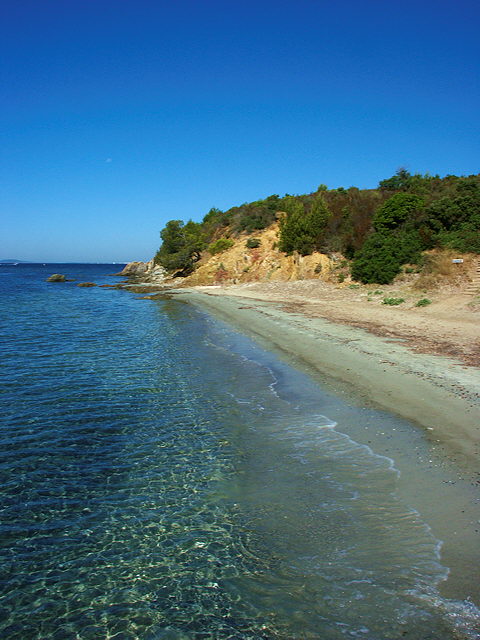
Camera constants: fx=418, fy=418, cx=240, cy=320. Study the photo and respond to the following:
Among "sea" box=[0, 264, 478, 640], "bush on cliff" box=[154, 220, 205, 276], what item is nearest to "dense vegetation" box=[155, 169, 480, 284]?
"bush on cliff" box=[154, 220, 205, 276]

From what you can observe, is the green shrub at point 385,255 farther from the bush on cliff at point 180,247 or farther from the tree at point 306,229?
the bush on cliff at point 180,247

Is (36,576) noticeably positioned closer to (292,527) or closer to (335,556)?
(292,527)

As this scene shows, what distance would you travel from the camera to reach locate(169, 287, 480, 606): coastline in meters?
4.82

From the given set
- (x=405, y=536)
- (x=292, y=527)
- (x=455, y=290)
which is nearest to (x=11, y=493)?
(x=292, y=527)

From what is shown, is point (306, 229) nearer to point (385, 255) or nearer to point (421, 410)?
point (385, 255)

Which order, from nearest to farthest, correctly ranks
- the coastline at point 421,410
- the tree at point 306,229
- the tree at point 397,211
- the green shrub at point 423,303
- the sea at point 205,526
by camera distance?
the sea at point 205,526, the coastline at point 421,410, the green shrub at point 423,303, the tree at point 397,211, the tree at point 306,229

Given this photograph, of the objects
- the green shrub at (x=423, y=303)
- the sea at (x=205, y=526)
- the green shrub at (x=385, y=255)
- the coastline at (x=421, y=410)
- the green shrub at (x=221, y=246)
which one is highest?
the green shrub at (x=221, y=246)

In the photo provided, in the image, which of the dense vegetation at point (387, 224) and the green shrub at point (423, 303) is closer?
the green shrub at point (423, 303)

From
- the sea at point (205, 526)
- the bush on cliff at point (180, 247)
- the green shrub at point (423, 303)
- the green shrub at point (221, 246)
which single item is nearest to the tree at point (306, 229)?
the green shrub at point (221, 246)

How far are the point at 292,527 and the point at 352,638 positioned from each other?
160 centimetres

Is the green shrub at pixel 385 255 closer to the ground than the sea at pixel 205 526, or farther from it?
farther from it

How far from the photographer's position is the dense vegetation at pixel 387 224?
2570 centimetres

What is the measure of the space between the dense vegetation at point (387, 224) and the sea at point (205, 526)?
18942 millimetres

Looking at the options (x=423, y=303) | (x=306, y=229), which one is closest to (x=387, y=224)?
(x=306, y=229)
